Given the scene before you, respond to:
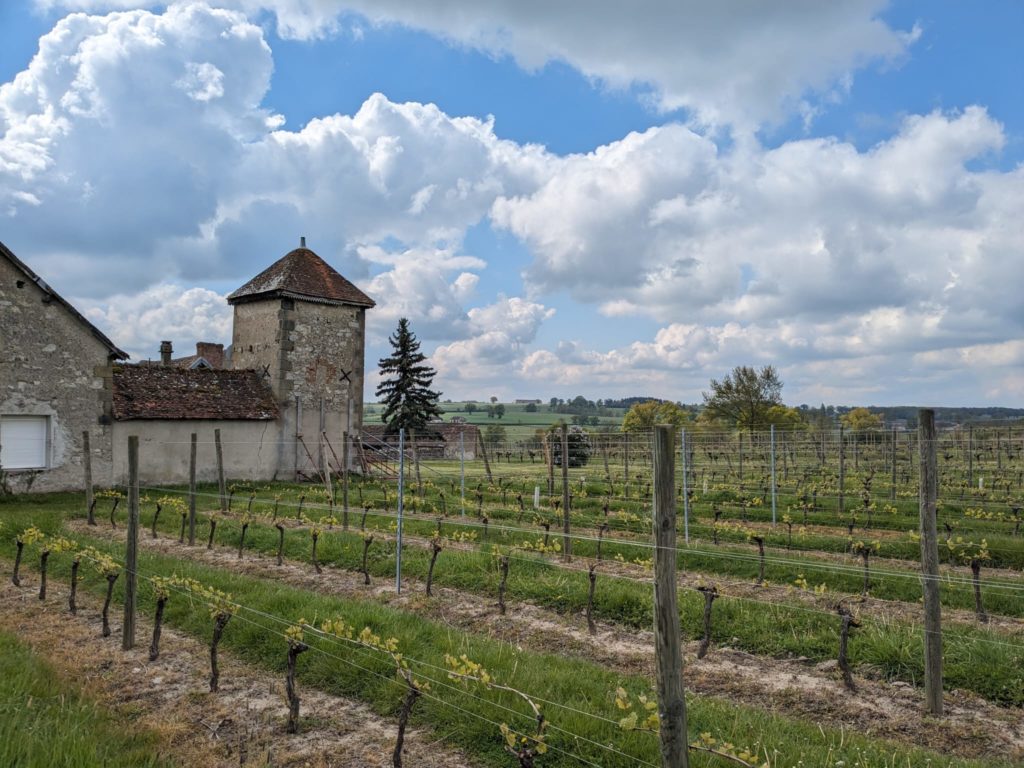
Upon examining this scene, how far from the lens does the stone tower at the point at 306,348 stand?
79.6 ft

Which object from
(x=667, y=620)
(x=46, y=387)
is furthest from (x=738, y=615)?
(x=46, y=387)

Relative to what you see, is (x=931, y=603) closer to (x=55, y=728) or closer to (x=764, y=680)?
(x=764, y=680)

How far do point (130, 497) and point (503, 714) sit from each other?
5055mm

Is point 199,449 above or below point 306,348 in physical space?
below

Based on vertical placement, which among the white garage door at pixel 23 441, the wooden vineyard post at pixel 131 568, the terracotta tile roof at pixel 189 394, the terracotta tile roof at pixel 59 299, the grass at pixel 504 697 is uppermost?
the terracotta tile roof at pixel 59 299

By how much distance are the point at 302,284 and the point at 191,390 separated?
16.7 feet

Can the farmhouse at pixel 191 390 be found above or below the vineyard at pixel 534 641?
above

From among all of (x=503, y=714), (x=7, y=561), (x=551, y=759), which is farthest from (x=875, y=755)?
(x=7, y=561)

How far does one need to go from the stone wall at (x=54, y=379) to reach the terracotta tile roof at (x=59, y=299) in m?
0.09

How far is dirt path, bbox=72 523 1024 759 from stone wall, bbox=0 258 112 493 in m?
12.7

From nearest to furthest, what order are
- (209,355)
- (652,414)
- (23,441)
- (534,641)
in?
1. (534,641)
2. (23,441)
3. (209,355)
4. (652,414)

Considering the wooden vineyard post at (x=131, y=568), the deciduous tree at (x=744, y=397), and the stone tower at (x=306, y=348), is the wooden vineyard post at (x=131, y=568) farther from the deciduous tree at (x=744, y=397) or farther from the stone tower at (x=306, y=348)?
the deciduous tree at (x=744, y=397)

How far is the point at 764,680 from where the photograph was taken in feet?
21.9

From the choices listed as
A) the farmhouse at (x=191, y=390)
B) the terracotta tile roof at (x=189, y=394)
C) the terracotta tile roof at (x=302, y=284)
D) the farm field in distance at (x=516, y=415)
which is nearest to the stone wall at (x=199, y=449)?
the farmhouse at (x=191, y=390)
